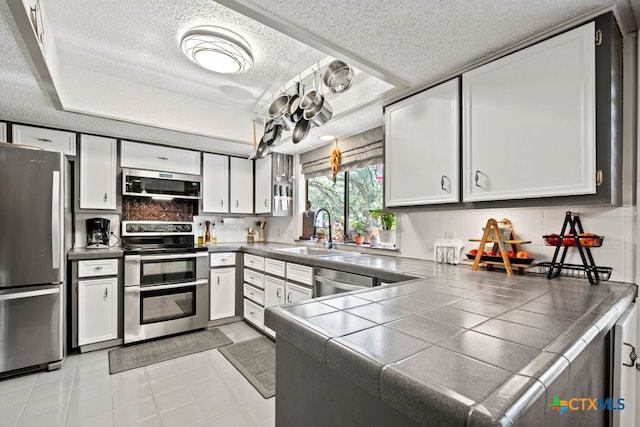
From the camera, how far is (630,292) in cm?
125

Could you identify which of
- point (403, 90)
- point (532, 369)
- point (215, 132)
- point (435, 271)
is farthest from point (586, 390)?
point (215, 132)

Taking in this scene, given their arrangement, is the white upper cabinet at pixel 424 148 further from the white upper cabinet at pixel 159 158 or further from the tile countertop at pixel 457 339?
the white upper cabinet at pixel 159 158

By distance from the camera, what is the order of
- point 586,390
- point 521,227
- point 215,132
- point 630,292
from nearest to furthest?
point 586,390 → point 630,292 → point 521,227 → point 215,132

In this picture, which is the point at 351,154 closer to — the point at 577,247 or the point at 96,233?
the point at 577,247

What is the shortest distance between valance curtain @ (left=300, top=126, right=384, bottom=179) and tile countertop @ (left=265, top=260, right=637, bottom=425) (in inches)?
66.5

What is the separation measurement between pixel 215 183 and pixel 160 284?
4.57 ft

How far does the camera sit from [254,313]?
3.21 meters

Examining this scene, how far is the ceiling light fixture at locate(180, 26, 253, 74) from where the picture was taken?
187 cm

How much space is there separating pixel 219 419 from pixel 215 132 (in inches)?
99.4

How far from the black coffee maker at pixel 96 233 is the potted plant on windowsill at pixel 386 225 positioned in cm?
285

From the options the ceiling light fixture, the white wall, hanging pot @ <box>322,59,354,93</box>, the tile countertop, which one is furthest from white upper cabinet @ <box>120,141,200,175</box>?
the tile countertop

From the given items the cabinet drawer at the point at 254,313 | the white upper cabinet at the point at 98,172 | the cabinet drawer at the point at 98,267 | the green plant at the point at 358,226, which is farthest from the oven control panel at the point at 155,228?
the green plant at the point at 358,226

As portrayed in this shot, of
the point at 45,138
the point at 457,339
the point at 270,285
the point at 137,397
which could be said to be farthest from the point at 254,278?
the point at 457,339

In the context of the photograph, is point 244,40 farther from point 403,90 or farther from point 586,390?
point 586,390
